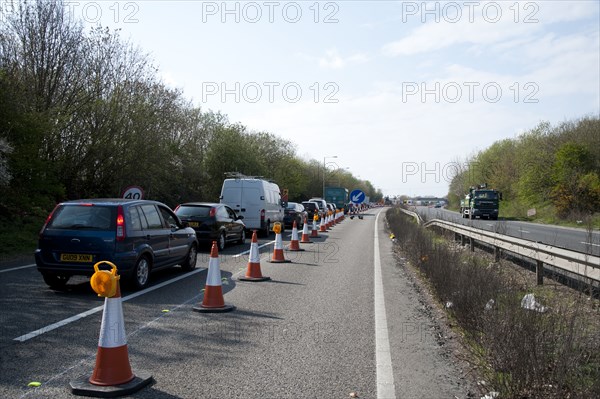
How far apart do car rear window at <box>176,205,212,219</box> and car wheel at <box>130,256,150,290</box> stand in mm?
6974

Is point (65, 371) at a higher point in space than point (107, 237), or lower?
lower

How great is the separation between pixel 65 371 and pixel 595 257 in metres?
6.45

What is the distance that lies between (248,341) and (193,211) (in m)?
11.4

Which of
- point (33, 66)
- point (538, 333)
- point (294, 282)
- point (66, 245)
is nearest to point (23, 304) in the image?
point (66, 245)

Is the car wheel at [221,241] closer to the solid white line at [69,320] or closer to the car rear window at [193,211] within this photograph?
the car rear window at [193,211]

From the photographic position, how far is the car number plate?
9117 millimetres

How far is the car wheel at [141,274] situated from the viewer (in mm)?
9555

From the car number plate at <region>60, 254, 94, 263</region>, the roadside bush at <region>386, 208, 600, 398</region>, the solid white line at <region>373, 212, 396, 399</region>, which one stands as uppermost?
the car number plate at <region>60, 254, 94, 263</region>

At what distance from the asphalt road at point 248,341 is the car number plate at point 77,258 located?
58 centimetres

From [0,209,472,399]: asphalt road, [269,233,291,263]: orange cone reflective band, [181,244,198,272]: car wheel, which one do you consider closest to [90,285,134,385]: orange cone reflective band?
[0,209,472,399]: asphalt road

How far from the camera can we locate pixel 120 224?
935 cm

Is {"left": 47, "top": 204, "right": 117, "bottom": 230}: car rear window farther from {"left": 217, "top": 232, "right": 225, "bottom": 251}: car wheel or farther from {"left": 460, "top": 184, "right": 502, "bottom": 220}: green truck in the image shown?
{"left": 460, "top": 184, "right": 502, "bottom": 220}: green truck

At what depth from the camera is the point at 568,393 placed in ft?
12.5

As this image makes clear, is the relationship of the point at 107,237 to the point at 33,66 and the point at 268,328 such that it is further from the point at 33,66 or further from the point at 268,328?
the point at 33,66
